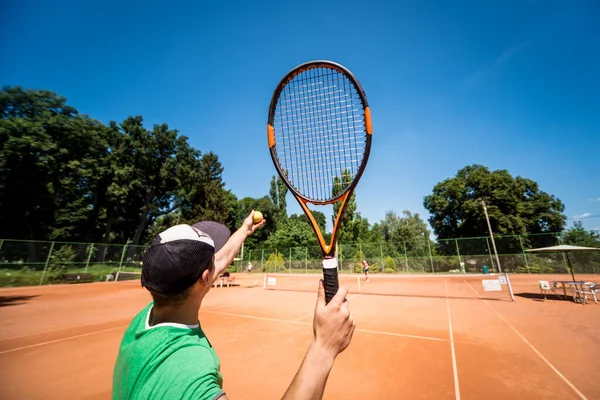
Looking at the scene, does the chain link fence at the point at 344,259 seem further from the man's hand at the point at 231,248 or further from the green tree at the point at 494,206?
the man's hand at the point at 231,248

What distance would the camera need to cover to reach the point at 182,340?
1.08 m

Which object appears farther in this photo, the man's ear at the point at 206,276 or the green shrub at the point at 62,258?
the green shrub at the point at 62,258

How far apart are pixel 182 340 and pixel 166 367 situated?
120 mm

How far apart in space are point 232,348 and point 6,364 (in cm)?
413

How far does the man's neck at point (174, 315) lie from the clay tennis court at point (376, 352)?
338cm

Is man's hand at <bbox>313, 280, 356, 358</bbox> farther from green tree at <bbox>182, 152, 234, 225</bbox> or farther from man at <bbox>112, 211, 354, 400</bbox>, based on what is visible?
green tree at <bbox>182, 152, 234, 225</bbox>

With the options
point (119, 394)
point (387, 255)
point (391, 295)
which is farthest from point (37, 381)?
point (387, 255)

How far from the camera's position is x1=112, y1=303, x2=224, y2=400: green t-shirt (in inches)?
35.6

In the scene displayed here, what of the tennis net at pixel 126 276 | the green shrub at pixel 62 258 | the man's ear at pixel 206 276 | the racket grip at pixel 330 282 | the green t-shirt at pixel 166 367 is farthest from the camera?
the tennis net at pixel 126 276

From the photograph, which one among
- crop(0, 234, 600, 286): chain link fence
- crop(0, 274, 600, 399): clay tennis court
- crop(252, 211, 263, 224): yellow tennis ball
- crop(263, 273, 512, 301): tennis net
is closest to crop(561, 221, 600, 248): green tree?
crop(0, 234, 600, 286): chain link fence

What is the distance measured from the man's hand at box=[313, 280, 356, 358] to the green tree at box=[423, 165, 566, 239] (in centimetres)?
4360

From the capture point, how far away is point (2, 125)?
77.3ft

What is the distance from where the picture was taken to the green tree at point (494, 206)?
3669 centimetres

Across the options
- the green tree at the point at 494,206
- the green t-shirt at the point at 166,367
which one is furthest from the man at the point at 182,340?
the green tree at the point at 494,206
